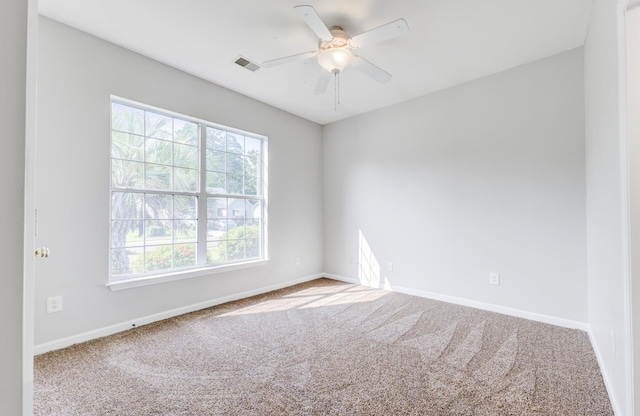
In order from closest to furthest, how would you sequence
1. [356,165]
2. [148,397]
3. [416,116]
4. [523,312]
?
[148,397] → [523,312] → [416,116] → [356,165]

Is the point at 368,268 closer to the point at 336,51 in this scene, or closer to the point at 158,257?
the point at 158,257

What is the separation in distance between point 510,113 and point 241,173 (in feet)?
10.6

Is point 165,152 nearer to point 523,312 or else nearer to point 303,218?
point 303,218

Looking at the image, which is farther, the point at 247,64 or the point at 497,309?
the point at 497,309

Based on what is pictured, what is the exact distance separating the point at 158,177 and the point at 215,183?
66 centimetres

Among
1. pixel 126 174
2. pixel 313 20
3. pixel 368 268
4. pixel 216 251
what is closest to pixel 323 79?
pixel 313 20

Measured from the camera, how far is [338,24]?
2.42 m

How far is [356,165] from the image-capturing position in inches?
180

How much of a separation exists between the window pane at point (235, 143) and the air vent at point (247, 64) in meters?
0.94

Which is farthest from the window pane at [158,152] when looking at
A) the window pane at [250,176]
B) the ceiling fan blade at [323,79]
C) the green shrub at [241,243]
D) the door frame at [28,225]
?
the door frame at [28,225]

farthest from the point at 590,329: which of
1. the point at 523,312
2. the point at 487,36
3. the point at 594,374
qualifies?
the point at 487,36

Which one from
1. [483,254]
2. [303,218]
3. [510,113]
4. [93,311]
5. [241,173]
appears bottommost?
[93,311]

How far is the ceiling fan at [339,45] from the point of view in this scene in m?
2.03

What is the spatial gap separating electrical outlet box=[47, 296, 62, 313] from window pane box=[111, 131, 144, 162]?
4.28 feet
